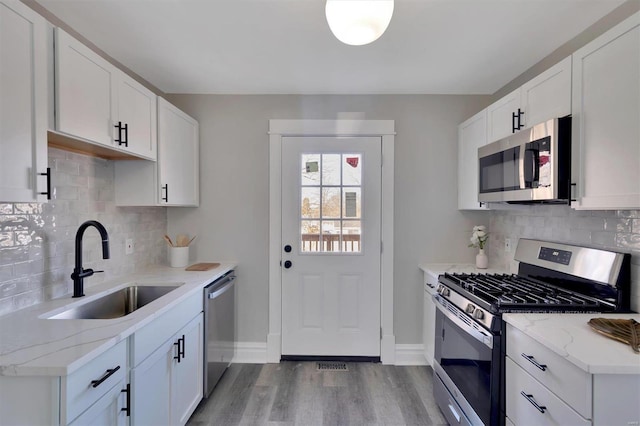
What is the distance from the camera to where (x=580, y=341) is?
1.14 meters

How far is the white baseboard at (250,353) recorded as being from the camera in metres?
2.72

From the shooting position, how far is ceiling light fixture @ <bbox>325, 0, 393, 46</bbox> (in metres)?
1.18

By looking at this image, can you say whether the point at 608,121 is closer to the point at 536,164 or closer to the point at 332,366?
the point at 536,164

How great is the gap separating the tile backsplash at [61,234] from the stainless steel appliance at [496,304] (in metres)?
2.27

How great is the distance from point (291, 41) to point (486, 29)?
1.15 meters

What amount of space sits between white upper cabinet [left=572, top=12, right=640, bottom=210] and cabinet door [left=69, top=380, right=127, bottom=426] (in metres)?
2.21

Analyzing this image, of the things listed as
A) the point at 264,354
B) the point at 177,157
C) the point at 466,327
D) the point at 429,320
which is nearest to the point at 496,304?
the point at 466,327

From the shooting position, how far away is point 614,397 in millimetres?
1010

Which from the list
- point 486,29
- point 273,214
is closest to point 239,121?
point 273,214

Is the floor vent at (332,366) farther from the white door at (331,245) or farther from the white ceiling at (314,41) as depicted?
the white ceiling at (314,41)

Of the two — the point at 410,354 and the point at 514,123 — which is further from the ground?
the point at 514,123

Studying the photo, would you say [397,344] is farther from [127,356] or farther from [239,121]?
[239,121]

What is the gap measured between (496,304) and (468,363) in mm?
444

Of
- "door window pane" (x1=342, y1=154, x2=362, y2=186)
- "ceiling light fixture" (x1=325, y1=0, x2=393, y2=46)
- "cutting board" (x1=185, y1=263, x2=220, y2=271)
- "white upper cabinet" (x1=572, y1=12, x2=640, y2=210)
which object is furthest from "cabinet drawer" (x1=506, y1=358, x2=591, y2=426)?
"cutting board" (x1=185, y1=263, x2=220, y2=271)
